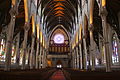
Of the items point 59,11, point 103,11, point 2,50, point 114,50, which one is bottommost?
point 114,50

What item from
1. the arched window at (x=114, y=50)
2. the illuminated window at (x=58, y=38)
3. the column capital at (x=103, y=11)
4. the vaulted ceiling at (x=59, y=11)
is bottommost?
the arched window at (x=114, y=50)

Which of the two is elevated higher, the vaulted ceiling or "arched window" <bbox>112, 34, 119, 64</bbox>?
the vaulted ceiling

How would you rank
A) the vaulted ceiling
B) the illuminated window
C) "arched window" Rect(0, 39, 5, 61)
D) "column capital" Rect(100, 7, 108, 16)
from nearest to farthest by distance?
"column capital" Rect(100, 7, 108, 16) → "arched window" Rect(0, 39, 5, 61) → the vaulted ceiling → the illuminated window

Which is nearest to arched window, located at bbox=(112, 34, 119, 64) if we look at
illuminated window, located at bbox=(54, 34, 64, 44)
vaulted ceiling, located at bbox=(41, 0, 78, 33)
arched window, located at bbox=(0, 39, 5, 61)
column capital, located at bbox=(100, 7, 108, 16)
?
column capital, located at bbox=(100, 7, 108, 16)

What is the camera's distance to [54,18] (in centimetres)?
4056

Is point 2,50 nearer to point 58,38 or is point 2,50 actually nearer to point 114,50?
point 114,50

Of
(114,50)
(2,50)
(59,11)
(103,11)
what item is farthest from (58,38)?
(103,11)

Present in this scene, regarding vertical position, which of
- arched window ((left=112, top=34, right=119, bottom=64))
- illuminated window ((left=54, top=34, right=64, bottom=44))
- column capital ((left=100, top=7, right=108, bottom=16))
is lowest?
arched window ((left=112, top=34, right=119, bottom=64))

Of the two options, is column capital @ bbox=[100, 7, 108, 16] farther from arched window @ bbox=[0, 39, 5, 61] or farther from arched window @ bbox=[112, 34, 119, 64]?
arched window @ bbox=[0, 39, 5, 61]

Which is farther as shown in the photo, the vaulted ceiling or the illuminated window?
the illuminated window

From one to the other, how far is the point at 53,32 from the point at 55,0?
1766cm

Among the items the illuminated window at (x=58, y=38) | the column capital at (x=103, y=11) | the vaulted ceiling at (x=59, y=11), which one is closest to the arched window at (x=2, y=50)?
the vaulted ceiling at (x=59, y=11)

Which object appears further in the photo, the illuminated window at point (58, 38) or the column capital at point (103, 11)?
the illuminated window at point (58, 38)

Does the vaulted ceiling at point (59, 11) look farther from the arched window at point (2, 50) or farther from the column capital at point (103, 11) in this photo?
the column capital at point (103, 11)
